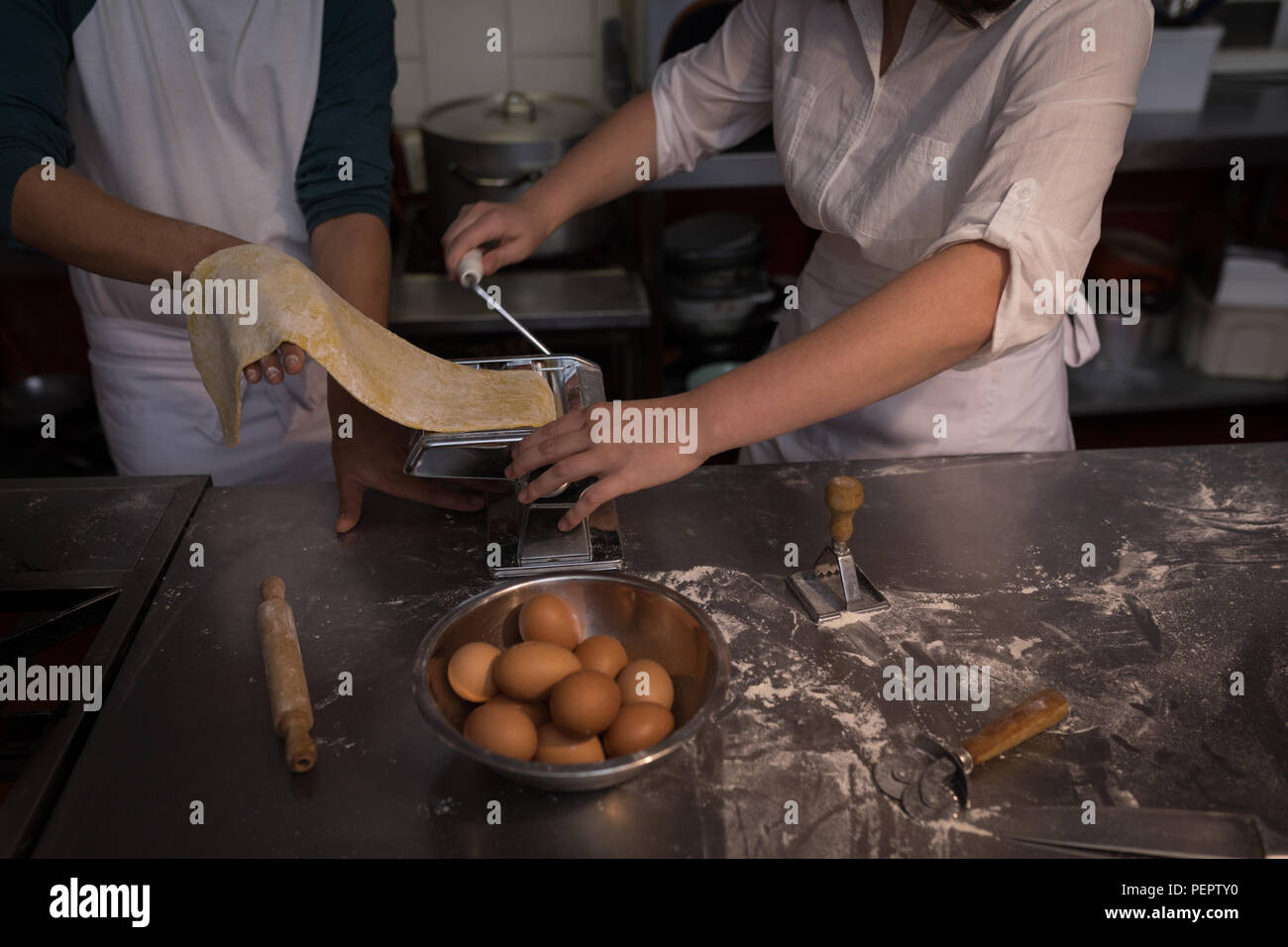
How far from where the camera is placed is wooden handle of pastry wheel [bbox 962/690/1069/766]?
3.07 ft

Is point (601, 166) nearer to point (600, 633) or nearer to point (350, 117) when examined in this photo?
point (350, 117)

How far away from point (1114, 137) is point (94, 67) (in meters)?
1.50

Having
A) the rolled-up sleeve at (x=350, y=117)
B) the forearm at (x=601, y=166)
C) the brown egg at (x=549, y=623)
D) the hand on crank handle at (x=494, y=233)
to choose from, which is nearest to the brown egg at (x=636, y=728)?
the brown egg at (x=549, y=623)

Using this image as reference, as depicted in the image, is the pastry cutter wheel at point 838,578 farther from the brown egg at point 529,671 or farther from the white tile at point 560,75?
the white tile at point 560,75

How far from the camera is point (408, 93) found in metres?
2.82

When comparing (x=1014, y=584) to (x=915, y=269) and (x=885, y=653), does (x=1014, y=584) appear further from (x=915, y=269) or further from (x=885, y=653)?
(x=915, y=269)

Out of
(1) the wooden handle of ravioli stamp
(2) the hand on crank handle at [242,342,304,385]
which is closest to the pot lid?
(2) the hand on crank handle at [242,342,304,385]

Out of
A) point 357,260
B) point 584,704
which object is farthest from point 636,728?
point 357,260

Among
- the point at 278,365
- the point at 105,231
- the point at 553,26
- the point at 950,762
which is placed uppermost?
the point at 553,26

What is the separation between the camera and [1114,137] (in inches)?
44.3

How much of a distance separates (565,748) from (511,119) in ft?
5.86

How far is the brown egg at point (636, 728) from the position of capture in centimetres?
91

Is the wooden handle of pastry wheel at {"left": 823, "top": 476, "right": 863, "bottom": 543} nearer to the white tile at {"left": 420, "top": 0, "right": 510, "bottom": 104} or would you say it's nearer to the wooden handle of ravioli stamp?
the wooden handle of ravioli stamp
